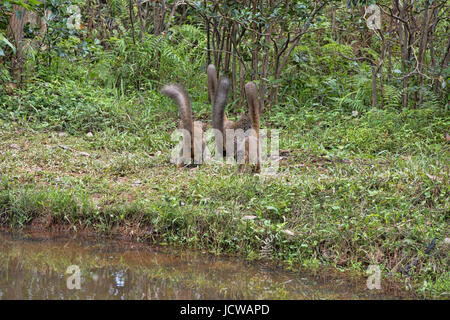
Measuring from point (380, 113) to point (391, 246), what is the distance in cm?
332

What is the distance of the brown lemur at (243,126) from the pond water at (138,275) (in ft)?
5.29

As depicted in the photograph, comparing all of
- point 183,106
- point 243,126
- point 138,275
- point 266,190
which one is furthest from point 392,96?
point 138,275

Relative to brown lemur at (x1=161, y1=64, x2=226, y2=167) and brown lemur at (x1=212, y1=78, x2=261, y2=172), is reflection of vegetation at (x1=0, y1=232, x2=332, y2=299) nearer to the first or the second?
brown lemur at (x1=212, y1=78, x2=261, y2=172)

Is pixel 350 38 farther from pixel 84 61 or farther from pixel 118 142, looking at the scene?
pixel 118 142

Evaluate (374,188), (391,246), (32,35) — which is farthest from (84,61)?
(391,246)

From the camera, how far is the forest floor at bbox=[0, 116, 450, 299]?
154 inches

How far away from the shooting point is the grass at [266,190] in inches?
158

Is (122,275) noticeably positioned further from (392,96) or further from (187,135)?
(392,96)

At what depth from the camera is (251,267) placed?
12.5ft

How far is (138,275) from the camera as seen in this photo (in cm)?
355

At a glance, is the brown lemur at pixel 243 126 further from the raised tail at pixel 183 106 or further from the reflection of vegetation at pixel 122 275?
the reflection of vegetation at pixel 122 275

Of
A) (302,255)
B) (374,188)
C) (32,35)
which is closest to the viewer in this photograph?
(302,255)

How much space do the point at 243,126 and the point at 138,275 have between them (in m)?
2.78

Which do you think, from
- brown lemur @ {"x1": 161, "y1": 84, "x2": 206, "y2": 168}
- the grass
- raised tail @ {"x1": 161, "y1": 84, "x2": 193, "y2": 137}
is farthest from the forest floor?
raised tail @ {"x1": 161, "y1": 84, "x2": 193, "y2": 137}
